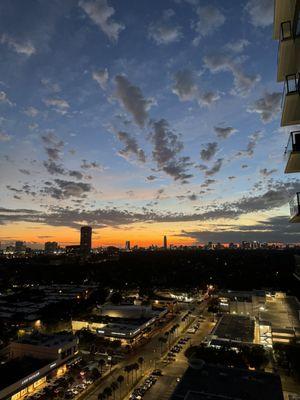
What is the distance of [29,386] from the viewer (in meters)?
24.8

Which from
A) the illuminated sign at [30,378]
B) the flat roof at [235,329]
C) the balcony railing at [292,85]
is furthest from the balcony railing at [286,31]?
the flat roof at [235,329]

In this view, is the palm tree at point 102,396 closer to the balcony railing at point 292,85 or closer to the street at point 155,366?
the street at point 155,366

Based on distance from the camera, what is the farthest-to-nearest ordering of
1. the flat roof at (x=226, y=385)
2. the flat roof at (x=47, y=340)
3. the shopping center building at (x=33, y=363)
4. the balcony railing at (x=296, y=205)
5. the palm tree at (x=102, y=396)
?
the flat roof at (x=47, y=340) < the shopping center building at (x=33, y=363) < the palm tree at (x=102, y=396) < the flat roof at (x=226, y=385) < the balcony railing at (x=296, y=205)

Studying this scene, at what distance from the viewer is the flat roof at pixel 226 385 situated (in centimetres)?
1780

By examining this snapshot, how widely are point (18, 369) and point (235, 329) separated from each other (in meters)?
23.3

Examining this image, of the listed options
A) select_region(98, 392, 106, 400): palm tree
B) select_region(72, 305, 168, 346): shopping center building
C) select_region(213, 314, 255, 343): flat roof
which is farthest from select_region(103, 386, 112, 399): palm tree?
select_region(213, 314, 255, 343): flat roof

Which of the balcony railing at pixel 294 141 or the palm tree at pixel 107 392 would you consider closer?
the balcony railing at pixel 294 141

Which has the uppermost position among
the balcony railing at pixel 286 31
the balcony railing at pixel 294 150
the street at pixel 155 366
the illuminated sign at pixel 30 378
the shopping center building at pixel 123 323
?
the balcony railing at pixel 286 31

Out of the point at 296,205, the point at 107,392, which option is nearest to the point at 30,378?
the point at 107,392

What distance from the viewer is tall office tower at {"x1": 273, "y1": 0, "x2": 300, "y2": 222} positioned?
230 inches

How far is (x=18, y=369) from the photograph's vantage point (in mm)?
25547

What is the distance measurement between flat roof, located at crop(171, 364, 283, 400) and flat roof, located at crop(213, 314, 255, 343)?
13.3 metres

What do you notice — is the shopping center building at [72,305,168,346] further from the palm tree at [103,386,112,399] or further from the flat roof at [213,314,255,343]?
the palm tree at [103,386,112,399]

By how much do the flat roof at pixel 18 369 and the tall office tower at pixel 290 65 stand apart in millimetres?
25116
